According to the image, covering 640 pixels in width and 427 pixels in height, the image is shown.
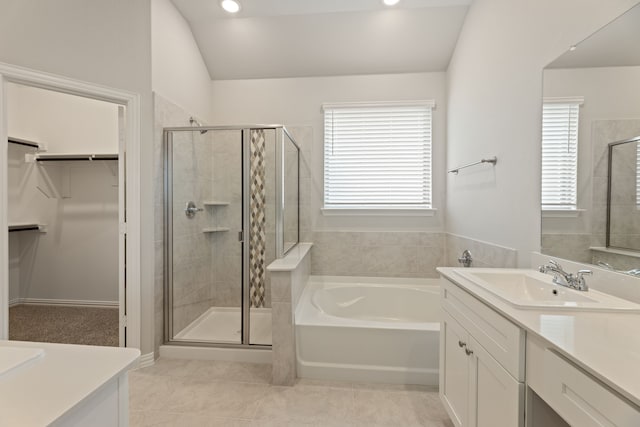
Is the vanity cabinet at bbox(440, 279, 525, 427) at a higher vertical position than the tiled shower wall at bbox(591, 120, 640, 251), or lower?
lower

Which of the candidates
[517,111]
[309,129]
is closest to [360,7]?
[309,129]

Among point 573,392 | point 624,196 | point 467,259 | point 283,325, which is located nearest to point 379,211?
point 467,259

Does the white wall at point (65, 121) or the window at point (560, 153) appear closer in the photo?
the window at point (560, 153)

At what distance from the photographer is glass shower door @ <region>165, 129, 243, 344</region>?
2.54 m

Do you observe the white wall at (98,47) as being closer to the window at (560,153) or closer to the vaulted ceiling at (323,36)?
the vaulted ceiling at (323,36)

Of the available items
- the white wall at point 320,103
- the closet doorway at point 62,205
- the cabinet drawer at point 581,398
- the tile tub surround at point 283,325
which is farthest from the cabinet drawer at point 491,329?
the closet doorway at point 62,205

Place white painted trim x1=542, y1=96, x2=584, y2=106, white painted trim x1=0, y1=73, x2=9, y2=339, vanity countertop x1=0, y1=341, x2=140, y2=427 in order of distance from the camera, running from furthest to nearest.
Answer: white painted trim x1=0, y1=73, x2=9, y2=339 → white painted trim x1=542, y1=96, x2=584, y2=106 → vanity countertop x1=0, y1=341, x2=140, y2=427

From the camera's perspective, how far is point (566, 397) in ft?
2.59

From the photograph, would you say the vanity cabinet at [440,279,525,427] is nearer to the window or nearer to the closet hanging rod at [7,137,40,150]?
the window

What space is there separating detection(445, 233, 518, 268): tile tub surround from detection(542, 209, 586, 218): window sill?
360 millimetres

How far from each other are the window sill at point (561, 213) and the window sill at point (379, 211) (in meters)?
1.52

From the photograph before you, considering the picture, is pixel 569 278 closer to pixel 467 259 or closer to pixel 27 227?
pixel 467 259

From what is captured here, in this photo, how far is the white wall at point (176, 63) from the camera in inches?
93.1

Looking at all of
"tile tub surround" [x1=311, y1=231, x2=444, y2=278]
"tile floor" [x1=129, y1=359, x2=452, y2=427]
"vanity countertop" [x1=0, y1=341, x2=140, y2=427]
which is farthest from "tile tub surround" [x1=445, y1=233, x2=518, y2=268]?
"vanity countertop" [x1=0, y1=341, x2=140, y2=427]
